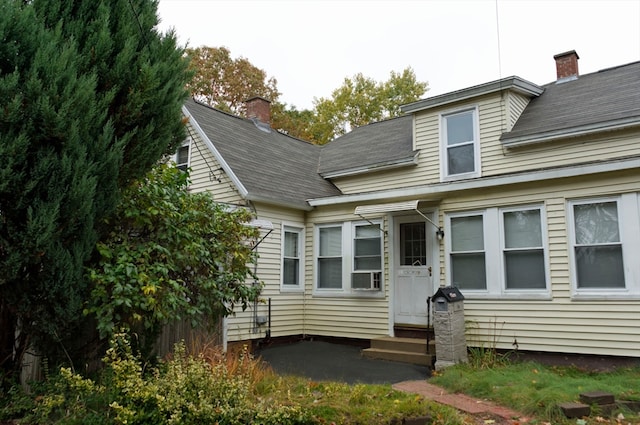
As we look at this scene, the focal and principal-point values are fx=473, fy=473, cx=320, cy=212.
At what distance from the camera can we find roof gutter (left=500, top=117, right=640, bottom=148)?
28.5 ft

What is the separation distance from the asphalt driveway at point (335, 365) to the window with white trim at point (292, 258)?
150cm

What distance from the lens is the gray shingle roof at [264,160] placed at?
1083 centimetres

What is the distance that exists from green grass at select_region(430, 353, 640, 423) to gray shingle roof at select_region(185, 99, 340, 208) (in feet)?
17.7

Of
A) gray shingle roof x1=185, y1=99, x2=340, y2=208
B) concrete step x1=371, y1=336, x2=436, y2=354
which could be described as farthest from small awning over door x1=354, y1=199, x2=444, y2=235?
concrete step x1=371, y1=336, x2=436, y2=354

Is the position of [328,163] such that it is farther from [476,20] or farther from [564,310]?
[564,310]

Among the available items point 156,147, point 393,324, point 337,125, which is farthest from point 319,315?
point 337,125

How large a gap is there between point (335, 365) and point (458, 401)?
9.36 ft

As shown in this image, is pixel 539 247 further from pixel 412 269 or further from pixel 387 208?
pixel 387 208

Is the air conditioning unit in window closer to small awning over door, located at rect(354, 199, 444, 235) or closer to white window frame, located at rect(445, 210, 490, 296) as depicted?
small awning over door, located at rect(354, 199, 444, 235)

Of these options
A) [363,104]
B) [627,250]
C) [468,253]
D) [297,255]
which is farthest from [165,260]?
[363,104]

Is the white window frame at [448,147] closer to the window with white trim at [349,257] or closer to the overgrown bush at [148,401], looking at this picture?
the window with white trim at [349,257]

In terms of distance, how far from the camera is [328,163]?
14031 millimetres

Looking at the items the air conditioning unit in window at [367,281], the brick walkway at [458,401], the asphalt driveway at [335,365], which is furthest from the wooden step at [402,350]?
the brick walkway at [458,401]

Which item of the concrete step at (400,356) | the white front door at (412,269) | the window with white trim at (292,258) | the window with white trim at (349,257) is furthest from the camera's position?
the window with white trim at (292,258)
